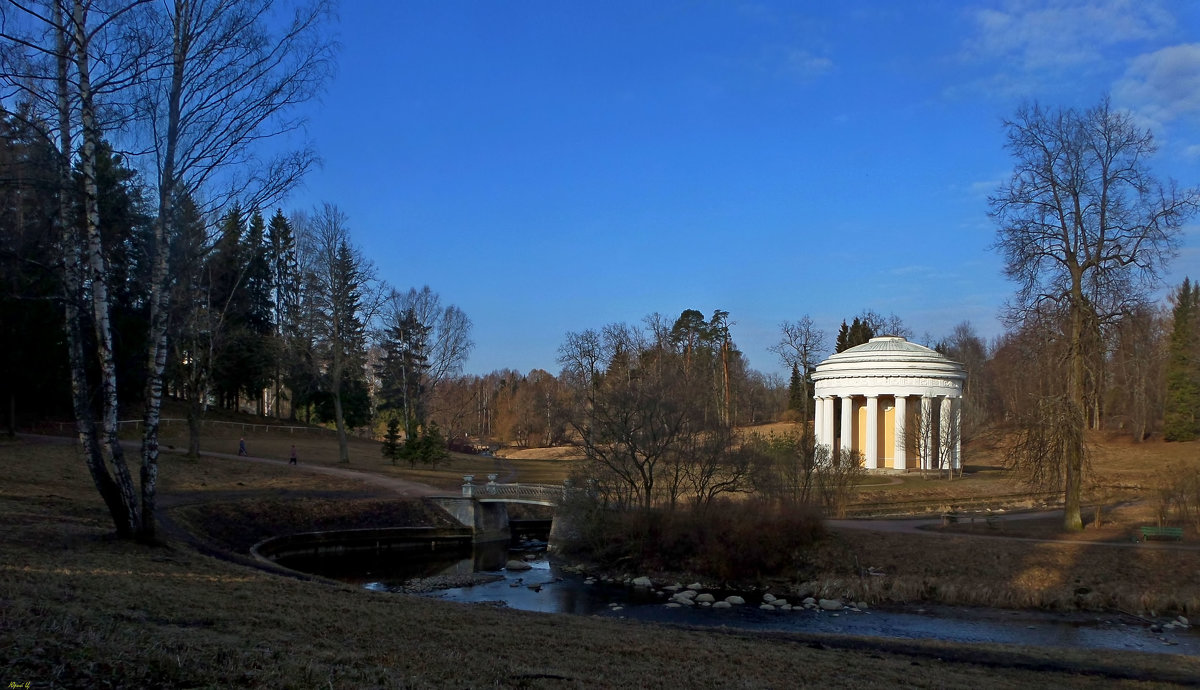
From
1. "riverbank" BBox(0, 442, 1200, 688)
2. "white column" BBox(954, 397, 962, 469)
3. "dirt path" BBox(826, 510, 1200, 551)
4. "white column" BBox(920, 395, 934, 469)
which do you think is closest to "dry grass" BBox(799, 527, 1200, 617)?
"dirt path" BBox(826, 510, 1200, 551)

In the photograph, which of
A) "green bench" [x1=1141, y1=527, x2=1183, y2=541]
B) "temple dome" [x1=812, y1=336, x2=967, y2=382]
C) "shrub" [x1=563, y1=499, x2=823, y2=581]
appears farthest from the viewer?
"temple dome" [x1=812, y1=336, x2=967, y2=382]

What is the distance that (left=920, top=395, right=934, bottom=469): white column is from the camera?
160 feet

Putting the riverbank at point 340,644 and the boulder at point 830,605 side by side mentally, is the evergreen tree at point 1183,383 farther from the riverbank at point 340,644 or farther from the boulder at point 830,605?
the riverbank at point 340,644

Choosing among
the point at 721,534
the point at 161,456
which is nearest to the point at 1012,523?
the point at 721,534

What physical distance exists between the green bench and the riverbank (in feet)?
39.9

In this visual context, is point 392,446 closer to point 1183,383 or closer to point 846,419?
point 846,419

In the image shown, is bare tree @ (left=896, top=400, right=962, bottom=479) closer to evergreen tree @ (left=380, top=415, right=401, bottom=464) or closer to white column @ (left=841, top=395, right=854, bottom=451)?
white column @ (left=841, top=395, right=854, bottom=451)

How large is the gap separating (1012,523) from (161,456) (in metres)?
33.1

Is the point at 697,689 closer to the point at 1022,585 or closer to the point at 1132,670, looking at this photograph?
the point at 1132,670

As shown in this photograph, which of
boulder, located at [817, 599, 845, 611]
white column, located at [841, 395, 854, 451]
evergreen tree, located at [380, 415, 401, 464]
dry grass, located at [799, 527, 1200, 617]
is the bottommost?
boulder, located at [817, 599, 845, 611]

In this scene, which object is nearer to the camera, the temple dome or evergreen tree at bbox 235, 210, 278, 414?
the temple dome

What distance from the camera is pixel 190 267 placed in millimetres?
15836

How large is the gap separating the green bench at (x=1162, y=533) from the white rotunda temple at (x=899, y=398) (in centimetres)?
2388

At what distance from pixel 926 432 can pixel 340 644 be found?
45.7 metres
